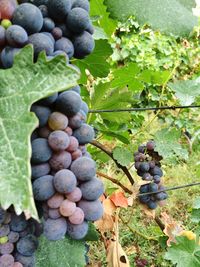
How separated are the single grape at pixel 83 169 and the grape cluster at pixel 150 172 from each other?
0.58m

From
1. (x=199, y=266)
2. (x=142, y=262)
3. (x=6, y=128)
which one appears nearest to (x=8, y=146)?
(x=6, y=128)

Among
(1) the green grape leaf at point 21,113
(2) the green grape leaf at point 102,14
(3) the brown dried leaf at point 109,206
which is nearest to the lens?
(1) the green grape leaf at point 21,113

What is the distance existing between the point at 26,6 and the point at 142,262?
1.55m

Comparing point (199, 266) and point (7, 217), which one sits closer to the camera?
point (7, 217)

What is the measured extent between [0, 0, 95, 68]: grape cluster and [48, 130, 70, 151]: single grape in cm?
8

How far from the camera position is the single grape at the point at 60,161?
0.49 metres

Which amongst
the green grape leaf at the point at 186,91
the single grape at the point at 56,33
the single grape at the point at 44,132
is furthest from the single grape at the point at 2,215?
the green grape leaf at the point at 186,91

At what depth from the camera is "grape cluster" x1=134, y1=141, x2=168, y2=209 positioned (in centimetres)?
108

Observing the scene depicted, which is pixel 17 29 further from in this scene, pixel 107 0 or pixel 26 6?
pixel 107 0

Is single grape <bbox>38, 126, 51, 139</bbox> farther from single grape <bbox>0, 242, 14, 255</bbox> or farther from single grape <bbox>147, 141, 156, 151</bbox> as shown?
single grape <bbox>147, 141, 156, 151</bbox>

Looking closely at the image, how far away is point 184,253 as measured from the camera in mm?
1111

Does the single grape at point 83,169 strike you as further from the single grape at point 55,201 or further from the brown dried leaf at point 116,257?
the brown dried leaf at point 116,257

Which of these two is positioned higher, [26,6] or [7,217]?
[26,6]

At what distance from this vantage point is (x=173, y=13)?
25.5 inches
